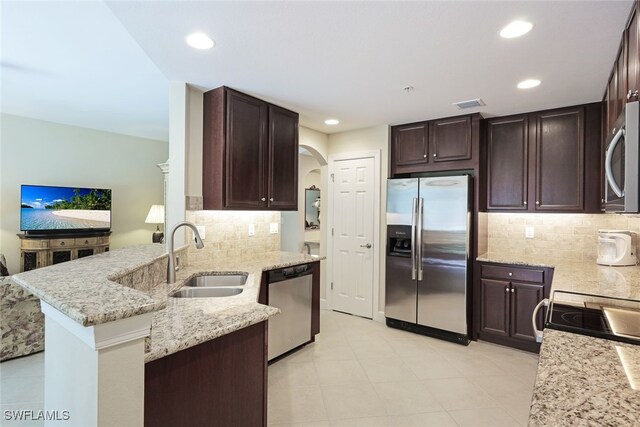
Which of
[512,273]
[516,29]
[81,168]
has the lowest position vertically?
[512,273]

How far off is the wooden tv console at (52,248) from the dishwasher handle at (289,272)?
3739 millimetres

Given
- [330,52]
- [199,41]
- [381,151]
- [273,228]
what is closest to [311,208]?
[381,151]

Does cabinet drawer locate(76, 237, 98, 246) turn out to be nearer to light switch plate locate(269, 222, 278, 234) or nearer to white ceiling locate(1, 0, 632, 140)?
white ceiling locate(1, 0, 632, 140)

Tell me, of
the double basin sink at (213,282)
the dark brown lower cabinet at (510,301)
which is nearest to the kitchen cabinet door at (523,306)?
the dark brown lower cabinet at (510,301)

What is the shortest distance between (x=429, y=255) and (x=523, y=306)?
0.97 m

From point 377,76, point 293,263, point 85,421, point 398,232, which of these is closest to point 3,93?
point 293,263

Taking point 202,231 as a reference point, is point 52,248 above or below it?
below

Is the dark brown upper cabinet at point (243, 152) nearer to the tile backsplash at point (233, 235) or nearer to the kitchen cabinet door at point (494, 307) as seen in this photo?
the tile backsplash at point (233, 235)

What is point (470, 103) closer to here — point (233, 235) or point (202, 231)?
point (233, 235)

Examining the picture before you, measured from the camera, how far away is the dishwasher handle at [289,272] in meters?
2.80

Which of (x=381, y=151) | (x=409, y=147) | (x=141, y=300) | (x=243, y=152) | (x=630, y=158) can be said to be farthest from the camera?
(x=381, y=151)

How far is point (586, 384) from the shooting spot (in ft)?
2.76

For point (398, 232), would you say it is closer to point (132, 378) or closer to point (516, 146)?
point (516, 146)

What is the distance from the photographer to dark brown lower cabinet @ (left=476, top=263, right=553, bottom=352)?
311 centimetres
